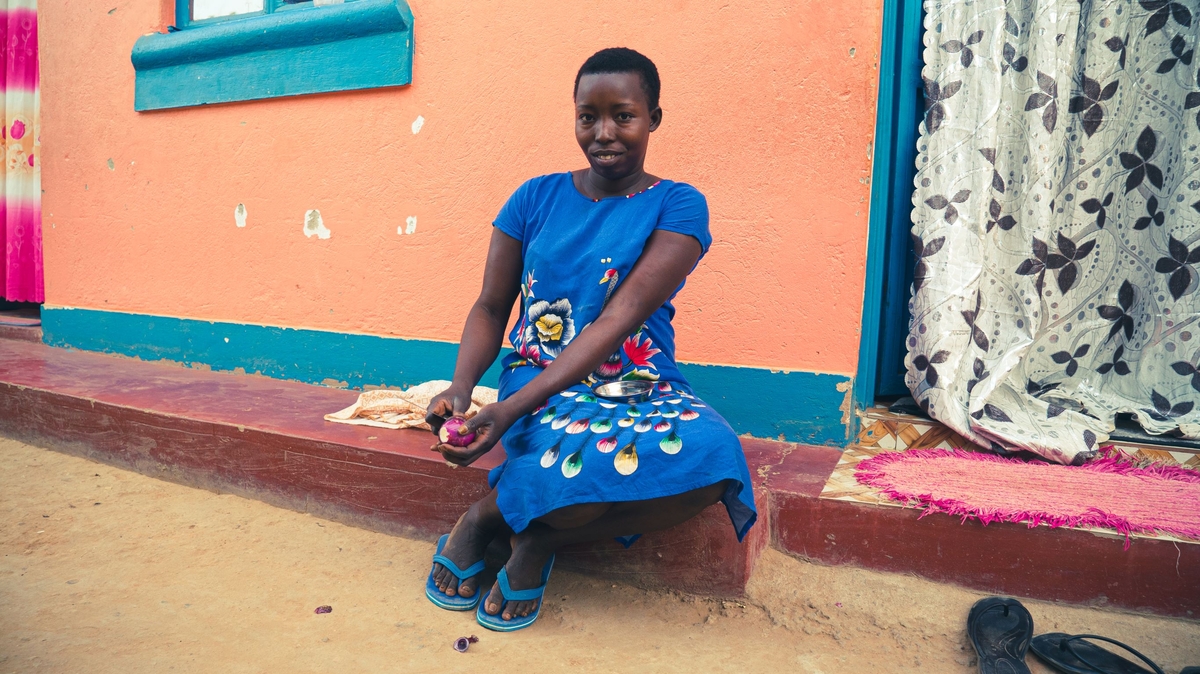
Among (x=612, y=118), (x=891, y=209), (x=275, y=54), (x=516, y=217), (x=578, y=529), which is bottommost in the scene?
(x=578, y=529)

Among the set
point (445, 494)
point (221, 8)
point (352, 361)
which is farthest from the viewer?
point (221, 8)

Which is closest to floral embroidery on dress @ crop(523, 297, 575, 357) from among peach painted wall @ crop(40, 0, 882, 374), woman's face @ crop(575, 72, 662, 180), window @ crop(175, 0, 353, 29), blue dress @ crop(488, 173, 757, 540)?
blue dress @ crop(488, 173, 757, 540)

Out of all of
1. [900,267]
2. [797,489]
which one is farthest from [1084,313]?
[797,489]

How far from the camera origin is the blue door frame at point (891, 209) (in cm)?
262

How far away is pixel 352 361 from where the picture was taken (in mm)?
3438

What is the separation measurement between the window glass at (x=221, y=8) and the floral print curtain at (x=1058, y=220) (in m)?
3.15

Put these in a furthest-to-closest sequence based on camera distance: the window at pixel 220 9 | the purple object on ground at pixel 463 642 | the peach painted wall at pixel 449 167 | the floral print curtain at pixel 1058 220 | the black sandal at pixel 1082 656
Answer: the window at pixel 220 9, the peach painted wall at pixel 449 167, the floral print curtain at pixel 1058 220, the purple object on ground at pixel 463 642, the black sandal at pixel 1082 656

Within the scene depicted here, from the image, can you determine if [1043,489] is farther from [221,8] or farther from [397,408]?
[221,8]

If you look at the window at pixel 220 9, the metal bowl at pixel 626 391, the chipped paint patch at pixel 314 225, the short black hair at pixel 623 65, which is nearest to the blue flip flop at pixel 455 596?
the metal bowl at pixel 626 391

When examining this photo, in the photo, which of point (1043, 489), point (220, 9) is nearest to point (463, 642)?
point (1043, 489)

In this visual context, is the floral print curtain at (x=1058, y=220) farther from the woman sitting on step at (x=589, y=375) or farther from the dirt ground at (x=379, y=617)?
the woman sitting on step at (x=589, y=375)

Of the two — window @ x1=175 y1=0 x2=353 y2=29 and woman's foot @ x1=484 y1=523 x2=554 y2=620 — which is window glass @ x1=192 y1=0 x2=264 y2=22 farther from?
woman's foot @ x1=484 y1=523 x2=554 y2=620

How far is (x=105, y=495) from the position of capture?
277cm

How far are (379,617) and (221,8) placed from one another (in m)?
3.39
